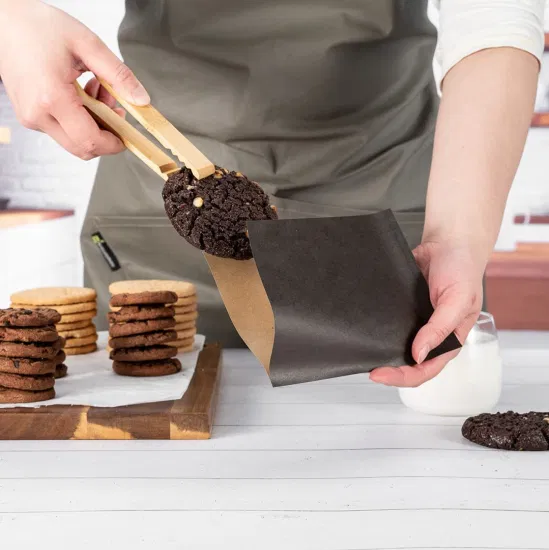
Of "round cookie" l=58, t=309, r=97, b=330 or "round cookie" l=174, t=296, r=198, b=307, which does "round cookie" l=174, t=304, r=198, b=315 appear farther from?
"round cookie" l=58, t=309, r=97, b=330

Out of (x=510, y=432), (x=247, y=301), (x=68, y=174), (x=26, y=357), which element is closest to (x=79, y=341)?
(x=26, y=357)

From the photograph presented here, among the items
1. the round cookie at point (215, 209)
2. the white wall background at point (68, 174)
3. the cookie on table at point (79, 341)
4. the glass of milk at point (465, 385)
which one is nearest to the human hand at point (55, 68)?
the round cookie at point (215, 209)

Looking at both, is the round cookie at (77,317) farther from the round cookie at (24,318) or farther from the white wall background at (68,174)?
the white wall background at (68,174)

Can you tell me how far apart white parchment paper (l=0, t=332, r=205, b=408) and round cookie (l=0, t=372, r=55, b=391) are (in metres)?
0.03

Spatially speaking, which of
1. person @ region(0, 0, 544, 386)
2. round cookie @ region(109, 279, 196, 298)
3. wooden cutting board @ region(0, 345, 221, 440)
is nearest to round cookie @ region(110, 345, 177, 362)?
round cookie @ region(109, 279, 196, 298)

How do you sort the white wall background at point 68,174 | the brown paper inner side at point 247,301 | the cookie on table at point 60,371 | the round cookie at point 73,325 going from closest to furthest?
the brown paper inner side at point 247,301, the cookie on table at point 60,371, the round cookie at point 73,325, the white wall background at point 68,174

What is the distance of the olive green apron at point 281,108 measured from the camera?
1.72 metres

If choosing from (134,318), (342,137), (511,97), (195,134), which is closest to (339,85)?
(342,137)

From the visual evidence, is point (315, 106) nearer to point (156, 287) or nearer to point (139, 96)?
point (156, 287)

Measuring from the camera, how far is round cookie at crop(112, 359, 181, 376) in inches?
58.8

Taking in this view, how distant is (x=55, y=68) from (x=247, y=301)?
443 millimetres

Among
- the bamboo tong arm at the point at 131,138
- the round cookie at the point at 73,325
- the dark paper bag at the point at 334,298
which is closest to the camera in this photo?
the dark paper bag at the point at 334,298

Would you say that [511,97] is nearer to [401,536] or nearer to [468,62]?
[468,62]

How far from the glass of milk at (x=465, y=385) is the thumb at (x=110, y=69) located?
2.02 feet
